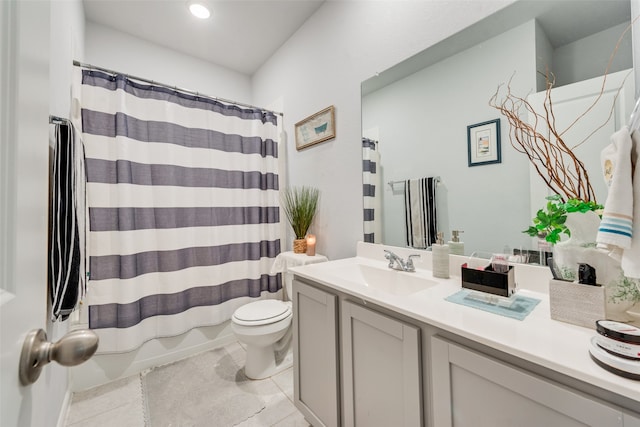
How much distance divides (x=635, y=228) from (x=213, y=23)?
274 cm

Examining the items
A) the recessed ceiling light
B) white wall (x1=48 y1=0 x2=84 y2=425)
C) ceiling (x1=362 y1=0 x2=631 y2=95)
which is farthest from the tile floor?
the recessed ceiling light

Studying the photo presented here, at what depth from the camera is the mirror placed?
36.0 inches

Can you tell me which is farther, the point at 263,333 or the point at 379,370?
the point at 263,333

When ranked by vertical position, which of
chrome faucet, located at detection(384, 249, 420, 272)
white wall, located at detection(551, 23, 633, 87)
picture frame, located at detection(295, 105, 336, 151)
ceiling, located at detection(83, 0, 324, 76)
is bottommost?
chrome faucet, located at detection(384, 249, 420, 272)

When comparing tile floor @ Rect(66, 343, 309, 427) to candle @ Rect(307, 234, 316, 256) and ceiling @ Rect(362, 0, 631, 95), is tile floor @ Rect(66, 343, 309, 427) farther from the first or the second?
ceiling @ Rect(362, 0, 631, 95)

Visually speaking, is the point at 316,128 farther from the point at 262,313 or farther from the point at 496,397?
the point at 496,397

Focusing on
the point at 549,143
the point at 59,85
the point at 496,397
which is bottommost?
the point at 496,397

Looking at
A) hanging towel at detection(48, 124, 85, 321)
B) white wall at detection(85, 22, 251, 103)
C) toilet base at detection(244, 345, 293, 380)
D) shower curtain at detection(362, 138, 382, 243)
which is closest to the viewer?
hanging towel at detection(48, 124, 85, 321)

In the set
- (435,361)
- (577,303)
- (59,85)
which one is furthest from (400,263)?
(59,85)

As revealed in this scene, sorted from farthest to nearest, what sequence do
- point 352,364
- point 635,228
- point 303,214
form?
point 303,214 < point 352,364 < point 635,228

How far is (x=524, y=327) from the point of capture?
0.71m

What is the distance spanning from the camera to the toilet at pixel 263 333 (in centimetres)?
165

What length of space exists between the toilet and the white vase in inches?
58.5

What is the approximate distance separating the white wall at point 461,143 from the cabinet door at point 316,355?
0.60 metres
